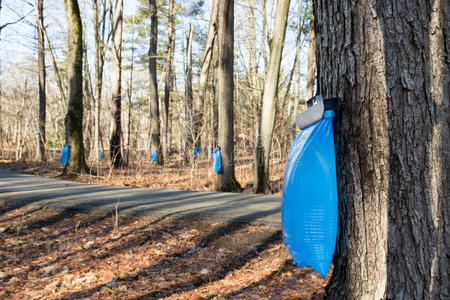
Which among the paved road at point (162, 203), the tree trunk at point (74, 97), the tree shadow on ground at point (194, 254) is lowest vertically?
the tree shadow on ground at point (194, 254)

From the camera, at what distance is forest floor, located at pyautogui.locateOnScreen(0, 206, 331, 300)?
291 centimetres

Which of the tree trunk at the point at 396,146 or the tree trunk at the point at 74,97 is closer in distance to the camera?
the tree trunk at the point at 396,146

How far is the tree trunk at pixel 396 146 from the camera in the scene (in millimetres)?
1422

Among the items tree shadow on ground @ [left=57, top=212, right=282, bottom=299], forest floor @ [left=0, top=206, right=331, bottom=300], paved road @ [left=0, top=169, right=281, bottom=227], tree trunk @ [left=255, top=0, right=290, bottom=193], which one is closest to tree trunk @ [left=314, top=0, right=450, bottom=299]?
forest floor @ [left=0, top=206, right=331, bottom=300]

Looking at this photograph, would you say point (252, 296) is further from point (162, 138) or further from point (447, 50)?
point (162, 138)

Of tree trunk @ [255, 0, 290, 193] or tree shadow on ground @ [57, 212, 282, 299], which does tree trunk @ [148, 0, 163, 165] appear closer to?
tree trunk @ [255, 0, 290, 193]

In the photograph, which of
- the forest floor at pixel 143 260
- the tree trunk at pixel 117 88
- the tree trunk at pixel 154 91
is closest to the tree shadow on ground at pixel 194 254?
the forest floor at pixel 143 260

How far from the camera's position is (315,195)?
1564mm

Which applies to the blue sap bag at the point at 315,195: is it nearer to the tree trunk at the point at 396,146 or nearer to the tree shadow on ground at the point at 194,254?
the tree trunk at the point at 396,146

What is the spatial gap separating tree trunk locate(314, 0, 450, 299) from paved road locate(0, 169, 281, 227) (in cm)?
277

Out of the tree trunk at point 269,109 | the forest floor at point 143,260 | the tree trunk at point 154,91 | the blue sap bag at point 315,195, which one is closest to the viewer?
the blue sap bag at point 315,195

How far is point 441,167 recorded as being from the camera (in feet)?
4.65

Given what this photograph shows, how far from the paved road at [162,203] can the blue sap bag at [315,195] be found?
2.67m

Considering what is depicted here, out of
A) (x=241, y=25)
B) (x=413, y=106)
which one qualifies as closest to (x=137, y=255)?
(x=413, y=106)
